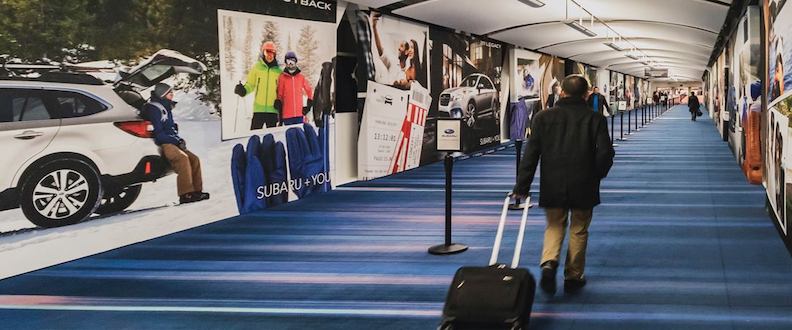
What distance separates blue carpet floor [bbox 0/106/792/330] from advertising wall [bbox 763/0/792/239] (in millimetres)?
408

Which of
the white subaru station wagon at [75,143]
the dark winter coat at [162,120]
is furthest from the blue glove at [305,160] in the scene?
the white subaru station wagon at [75,143]

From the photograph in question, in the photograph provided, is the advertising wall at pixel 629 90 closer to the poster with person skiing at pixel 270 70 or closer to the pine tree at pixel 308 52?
the poster with person skiing at pixel 270 70

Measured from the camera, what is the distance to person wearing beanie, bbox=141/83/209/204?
698cm

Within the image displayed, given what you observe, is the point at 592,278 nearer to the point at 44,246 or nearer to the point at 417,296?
the point at 417,296

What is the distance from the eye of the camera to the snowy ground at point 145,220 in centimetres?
562

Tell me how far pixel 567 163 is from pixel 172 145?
14.0ft

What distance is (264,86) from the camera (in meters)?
8.65

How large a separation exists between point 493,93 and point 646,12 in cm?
531

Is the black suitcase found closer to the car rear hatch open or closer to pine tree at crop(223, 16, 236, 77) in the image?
the car rear hatch open

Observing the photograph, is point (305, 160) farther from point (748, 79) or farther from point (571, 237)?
point (748, 79)

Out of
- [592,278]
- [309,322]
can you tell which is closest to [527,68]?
[592,278]

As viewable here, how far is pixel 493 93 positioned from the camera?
17.7m

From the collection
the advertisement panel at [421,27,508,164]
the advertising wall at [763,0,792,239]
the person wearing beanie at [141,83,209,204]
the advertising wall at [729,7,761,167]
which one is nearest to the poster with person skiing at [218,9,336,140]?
the person wearing beanie at [141,83,209,204]

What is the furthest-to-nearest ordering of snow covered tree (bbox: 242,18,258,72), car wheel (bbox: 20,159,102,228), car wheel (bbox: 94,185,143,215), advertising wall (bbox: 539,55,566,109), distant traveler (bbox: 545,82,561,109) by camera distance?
1. distant traveler (bbox: 545,82,561,109)
2. advertising wall (bbox: 539,55,566,109)
3. snow covered tree (bbox: 242,18,258,72)
4. car wheel (bbox: 94,185,143,215)
5. car wheel (bbox: 20,159,102,228)
